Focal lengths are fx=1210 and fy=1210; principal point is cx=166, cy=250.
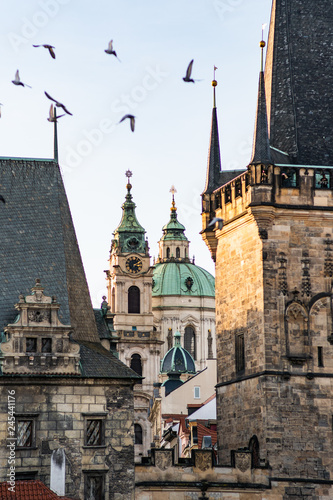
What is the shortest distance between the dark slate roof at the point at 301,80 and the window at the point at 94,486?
1566 cm

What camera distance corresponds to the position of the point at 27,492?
3606 cm

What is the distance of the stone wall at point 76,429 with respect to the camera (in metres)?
40.1

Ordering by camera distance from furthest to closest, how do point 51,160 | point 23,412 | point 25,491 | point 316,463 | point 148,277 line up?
point 148,277, point 51,160, point 316,463, point 23,412, point 25,491

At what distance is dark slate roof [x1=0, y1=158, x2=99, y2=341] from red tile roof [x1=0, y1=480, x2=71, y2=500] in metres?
6.84

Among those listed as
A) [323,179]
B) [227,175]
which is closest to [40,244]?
[227,175]

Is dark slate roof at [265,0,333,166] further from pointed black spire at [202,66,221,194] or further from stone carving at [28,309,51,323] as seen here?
stone carving at [28,309,51,323]

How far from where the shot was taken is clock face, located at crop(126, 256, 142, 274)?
138 meters

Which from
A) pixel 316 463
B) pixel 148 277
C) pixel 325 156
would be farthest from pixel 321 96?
pixel 148 277

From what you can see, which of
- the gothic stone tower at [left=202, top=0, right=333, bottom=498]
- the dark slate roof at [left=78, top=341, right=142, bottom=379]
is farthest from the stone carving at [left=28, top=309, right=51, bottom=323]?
the gothic stone tower at [left=202, top=0, right=333, bottom=498]

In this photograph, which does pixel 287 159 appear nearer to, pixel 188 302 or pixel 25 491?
pixel 25 491

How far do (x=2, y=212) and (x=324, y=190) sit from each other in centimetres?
1249

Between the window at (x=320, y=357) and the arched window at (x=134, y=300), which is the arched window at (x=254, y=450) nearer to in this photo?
the window at (x=320, y=357)

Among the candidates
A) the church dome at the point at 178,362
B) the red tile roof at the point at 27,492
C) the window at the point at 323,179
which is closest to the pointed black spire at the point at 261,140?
the window at the point at 323,179

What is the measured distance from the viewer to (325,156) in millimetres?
48906
